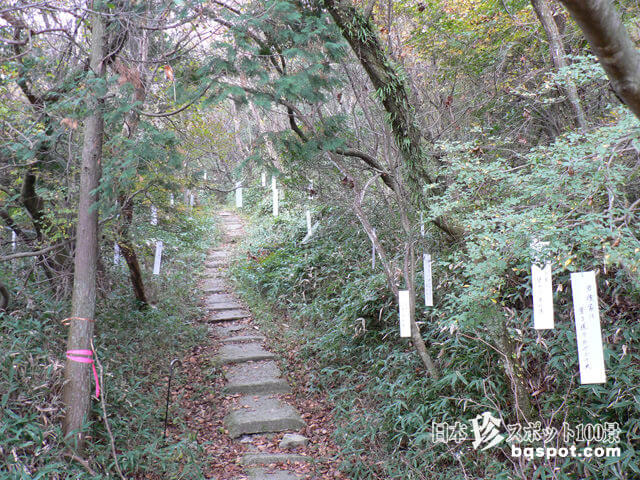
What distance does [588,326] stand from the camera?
268cm

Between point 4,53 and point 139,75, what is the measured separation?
1212mm

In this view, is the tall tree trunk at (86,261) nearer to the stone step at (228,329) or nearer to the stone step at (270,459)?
the stone step at (270,459)

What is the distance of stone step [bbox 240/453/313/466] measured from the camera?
4629mm

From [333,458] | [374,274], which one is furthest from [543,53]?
[333,458]

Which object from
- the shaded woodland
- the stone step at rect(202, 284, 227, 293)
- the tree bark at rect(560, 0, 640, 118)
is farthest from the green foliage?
the tree bark at rect(560, 0, 640, 118)

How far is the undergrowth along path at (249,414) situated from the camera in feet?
15.1

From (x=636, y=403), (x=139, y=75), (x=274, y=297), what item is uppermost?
(x=139, y=75)

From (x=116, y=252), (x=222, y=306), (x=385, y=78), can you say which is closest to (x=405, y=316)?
(x=385, y=78)

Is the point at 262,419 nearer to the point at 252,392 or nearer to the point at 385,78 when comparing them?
the point at 252,392

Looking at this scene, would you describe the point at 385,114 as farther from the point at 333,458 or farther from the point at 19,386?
the point at 19,386

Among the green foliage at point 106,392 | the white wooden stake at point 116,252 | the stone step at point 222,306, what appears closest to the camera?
the green foliage at point 106,392

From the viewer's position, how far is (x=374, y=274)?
6859 millimetres

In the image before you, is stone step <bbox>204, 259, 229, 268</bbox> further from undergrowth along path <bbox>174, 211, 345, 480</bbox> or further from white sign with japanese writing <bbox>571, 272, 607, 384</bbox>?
white sign with japanese writing <bbox>571, 272, 607, 384</bbox>

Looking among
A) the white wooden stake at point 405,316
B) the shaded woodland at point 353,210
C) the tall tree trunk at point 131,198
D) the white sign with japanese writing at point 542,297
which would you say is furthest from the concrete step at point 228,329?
the white sign with japanese writing at point 542,297
